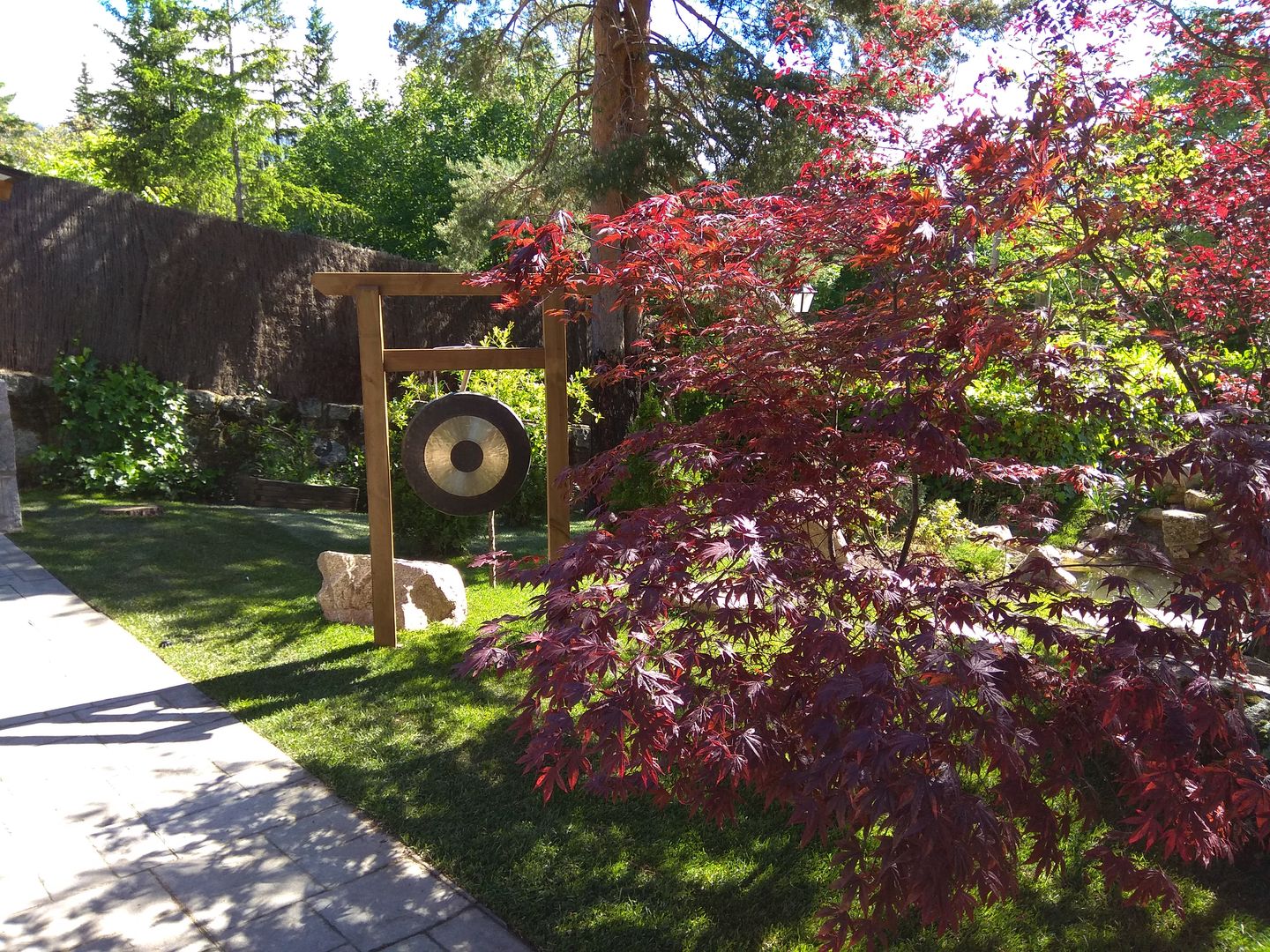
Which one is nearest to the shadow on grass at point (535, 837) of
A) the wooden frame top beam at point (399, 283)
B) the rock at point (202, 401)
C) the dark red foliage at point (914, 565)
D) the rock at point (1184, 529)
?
the dark red foliage at point (914, 565)

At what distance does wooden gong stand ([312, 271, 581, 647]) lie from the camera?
4.55 metres

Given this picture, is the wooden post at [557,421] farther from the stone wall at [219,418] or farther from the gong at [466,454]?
the stone wall at [219,418]

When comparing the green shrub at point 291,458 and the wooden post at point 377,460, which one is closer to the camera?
the wooden post at point 377,460

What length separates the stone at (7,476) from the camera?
281 inches

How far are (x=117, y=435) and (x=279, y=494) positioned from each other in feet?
5.28

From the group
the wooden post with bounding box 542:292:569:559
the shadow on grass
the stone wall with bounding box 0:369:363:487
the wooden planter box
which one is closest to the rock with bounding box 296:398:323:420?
the stone wall with bounding box 0:369:363:487

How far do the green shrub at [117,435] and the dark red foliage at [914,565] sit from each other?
6949mm

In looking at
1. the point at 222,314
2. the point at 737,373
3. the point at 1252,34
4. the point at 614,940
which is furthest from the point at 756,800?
the point at 222,314

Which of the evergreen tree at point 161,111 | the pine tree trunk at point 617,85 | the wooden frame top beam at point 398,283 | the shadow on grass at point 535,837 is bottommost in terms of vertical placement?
the shadow on grass at point 535,837

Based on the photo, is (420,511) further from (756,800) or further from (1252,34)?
(1252,34)

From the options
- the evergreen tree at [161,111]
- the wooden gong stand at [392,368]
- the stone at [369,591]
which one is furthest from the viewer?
the evergreen tree at [161,111]

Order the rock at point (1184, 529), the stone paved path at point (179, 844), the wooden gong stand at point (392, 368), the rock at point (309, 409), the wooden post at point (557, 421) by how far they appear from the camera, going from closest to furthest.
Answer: the stone paved path at point (179, 844) < the wooden post at point (557, 421) < the wooden gong stand at point (392, 368) < the rock at point (1184, 529) < the rock at point (309, 409)

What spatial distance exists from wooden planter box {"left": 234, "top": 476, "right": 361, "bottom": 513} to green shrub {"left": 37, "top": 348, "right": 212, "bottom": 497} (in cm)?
39

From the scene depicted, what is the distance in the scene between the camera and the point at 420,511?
7223 millimetres
